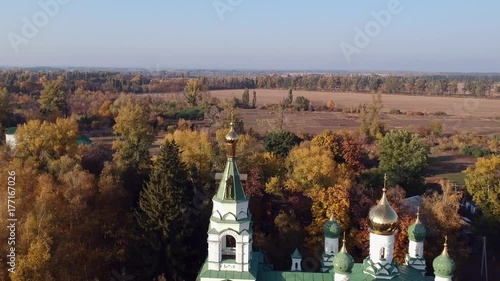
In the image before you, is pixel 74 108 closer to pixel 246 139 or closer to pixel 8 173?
pixel 246 139

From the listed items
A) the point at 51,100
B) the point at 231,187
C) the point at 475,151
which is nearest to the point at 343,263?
the point at 231,187

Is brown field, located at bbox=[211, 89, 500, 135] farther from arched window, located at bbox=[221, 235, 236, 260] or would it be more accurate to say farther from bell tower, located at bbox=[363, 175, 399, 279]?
arched window, located at bbox=[221, 235, 236, 260]

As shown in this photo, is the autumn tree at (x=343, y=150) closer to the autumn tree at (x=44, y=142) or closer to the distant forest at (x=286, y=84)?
the autumn tree at (x=44, y=142)

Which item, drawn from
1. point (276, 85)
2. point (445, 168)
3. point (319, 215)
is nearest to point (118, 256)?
point (319, 215)

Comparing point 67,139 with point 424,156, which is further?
point 424,156

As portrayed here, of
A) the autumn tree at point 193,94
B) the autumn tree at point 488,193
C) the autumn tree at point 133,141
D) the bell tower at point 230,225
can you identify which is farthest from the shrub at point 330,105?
the bell tower at point 230,225

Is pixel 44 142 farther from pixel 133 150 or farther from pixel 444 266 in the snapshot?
pixel 444 266
